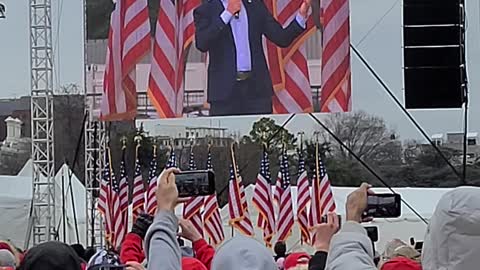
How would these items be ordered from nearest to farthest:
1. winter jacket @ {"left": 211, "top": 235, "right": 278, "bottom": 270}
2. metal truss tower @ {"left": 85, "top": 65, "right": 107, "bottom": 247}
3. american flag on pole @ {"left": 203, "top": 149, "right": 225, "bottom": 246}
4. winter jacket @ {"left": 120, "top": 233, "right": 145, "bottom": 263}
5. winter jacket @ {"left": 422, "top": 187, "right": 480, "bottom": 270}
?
winter jacket @ {"left": 422, "top": 187, "right": 480, "bottom": 270} → winter jacket @ {"left": 211, "top": 235, "right": 278, "bottom": 270} → winter jacket @ {"left": 120, "top": 233, "right": 145, "bottom": 263} → american flag on pole @ {"left": 203, "top": 149, "right": 225, "bottom": 246} → metal truss tower @ {"left": 85, "top": 65, "right": 107, "bottom": 247}

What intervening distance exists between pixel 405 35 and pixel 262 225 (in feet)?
10.6

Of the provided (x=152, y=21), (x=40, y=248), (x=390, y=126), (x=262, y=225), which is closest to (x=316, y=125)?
(x=390, y=126)

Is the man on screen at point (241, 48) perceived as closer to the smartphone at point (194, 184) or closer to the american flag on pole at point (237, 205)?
the american flag on pole at point (237, 205)

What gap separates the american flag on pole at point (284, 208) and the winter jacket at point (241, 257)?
300 inches

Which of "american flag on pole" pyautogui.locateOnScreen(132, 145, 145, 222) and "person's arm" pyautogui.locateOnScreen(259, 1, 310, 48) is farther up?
"person's arm" pyautogui.locateOnScreen(259, 1, 310, 48)

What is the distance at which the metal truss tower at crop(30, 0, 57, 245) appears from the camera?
39.2 ft

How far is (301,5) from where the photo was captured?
32.2ft

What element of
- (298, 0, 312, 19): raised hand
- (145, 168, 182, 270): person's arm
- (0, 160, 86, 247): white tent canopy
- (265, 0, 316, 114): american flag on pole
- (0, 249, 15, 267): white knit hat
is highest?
(298, 0, 312, 19): raised hand

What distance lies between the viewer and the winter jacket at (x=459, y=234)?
205 cm

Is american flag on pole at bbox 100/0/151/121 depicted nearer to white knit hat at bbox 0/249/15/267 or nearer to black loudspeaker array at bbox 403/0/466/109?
black loudspeaker array at bbox 403/0/466/109

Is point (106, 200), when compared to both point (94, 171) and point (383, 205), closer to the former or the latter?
point (94, 171)

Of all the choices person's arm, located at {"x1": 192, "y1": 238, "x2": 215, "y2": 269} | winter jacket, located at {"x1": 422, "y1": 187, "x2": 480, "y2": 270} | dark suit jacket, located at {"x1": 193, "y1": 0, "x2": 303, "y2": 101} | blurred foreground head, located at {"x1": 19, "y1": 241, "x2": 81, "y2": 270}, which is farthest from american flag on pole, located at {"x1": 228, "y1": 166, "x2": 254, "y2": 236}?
winter jacket, located at {"x1": 422, "y1": 187, "x2": 480, "y2": 270}

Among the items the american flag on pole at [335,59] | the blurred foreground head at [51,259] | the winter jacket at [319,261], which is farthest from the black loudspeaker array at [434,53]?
the blurred foreground head at [51,259]

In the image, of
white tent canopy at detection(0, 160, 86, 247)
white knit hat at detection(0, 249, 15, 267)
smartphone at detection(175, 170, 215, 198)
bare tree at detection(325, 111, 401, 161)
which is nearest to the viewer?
smartphone at detection(175, 170, 215, 198)
